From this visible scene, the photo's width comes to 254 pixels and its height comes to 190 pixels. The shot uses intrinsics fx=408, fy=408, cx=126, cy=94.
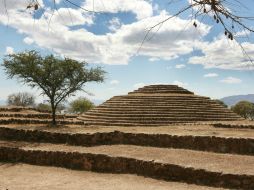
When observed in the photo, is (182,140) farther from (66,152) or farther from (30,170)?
(30,170)

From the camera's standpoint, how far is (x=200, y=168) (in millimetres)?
13664

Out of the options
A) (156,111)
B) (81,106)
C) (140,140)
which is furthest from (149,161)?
(81,106)

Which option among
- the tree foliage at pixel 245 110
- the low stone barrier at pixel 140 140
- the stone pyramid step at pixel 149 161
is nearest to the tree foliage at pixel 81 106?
the tree foliage at pixel 245 110

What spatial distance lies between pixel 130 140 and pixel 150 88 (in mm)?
17260

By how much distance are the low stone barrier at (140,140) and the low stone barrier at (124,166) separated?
8.94ft

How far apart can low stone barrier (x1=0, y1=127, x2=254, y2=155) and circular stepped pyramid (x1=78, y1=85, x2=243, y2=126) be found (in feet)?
22.6

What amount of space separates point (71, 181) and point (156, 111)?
1620cm

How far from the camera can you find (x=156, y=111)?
30.1m

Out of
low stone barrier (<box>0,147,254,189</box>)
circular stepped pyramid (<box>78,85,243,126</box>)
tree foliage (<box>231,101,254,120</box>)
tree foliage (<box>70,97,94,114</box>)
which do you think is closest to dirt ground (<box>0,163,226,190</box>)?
low stone barrier (<box>0,147,254,189</box>)

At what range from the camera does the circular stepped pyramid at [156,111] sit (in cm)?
2895

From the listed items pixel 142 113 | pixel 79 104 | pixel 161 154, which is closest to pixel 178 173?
pixel 161 154

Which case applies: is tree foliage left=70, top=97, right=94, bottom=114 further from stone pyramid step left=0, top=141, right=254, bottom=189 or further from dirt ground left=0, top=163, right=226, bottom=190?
dirt ground left=0, top=163, right=226, bottom=190

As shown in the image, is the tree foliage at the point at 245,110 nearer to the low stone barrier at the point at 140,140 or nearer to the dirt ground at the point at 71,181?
the low stone barrier at the point at 140,140

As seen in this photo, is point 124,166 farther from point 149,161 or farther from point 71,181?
point 71,181
